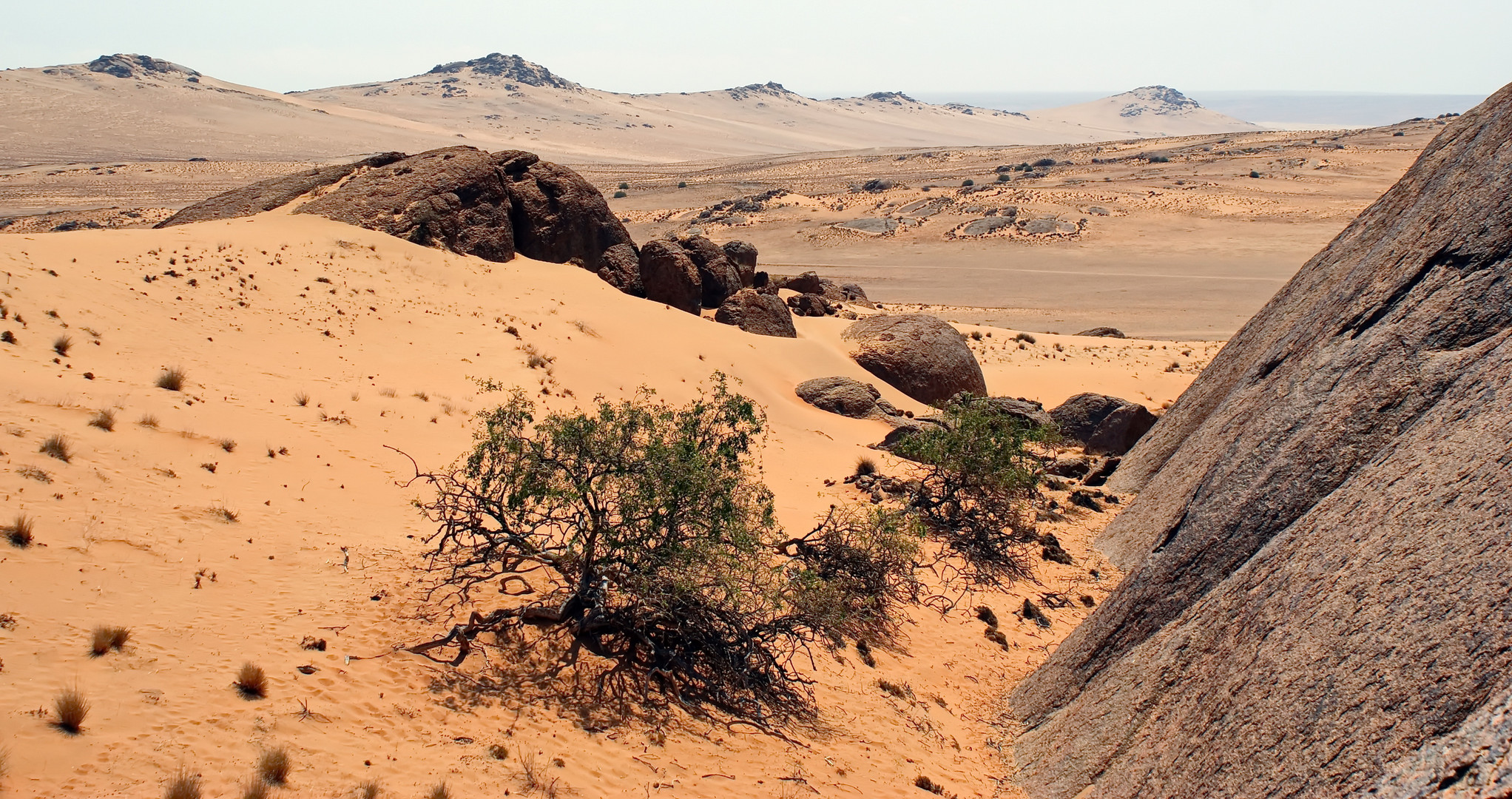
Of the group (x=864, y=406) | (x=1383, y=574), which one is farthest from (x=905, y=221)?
(x=1383, y=574)

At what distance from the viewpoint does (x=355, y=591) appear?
7.09 meters

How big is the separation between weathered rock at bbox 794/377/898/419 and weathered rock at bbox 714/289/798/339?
292 centimetres

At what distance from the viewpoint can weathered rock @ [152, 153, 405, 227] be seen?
68.0ft

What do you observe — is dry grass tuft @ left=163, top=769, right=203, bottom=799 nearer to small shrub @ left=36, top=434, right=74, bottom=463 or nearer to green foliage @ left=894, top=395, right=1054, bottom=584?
small shrub @ left=36, top=434, right=74, bottom=463

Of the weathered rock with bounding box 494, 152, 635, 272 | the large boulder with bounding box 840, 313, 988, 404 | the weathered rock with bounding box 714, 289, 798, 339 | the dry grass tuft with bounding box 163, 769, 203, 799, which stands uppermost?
the weathered rock with bounding box 494, 152, 635, 272

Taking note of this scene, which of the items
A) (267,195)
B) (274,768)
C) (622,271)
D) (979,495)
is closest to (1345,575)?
(274,768)

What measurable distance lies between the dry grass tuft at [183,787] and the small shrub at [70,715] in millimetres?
676

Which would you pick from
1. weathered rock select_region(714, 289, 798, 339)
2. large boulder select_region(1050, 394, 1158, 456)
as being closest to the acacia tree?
large boulder select_region(1050, 394, 1158, 456)

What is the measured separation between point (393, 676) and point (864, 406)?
480 inches

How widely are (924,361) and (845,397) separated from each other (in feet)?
11.0

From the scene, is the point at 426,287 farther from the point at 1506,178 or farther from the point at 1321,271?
the point at 1506,178

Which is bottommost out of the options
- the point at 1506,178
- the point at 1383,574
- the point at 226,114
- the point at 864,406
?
the point at 864,406

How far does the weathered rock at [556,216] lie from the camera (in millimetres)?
21516

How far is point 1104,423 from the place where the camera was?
52.3 ft
